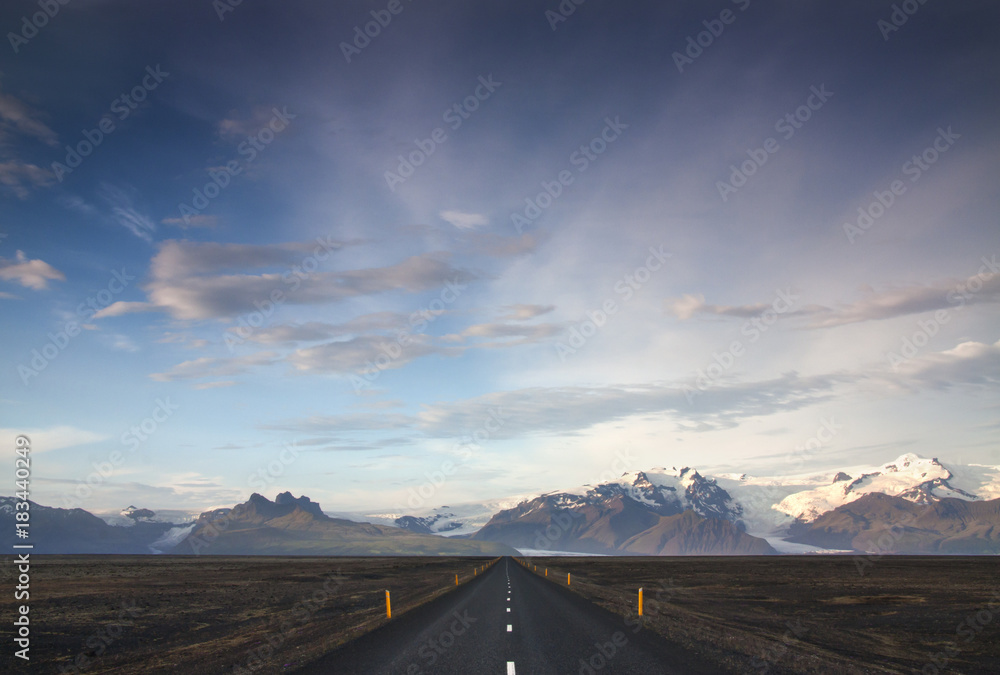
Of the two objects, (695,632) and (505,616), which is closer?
(695,632)

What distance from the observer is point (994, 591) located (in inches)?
1800

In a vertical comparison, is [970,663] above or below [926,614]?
above

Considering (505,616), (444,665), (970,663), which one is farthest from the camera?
(505,616)

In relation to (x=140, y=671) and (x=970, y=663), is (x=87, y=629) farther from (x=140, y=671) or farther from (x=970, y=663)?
(x=970, y=663)

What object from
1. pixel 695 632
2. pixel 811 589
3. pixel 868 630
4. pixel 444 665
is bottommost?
pixel 811 589

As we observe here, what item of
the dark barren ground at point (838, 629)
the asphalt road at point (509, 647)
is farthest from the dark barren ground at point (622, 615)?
the asphalt road at point (509, 647)

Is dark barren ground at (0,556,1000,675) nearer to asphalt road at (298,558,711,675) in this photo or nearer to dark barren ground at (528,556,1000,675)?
dark barren ground at (528,556,1000,675)

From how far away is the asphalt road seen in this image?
564 inches

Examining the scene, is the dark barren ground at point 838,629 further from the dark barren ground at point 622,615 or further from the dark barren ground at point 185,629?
the dark barren ground at point 185,629

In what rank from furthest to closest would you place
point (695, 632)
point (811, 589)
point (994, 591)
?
point (811, 589)
point (994, 591)
point (695, 632)

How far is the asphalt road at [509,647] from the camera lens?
1434cm

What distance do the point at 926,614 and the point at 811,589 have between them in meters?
19.7

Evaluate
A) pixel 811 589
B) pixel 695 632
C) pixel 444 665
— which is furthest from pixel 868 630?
pixel 811 589

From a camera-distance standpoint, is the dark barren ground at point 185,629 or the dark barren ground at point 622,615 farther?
the dark barren ground at point 185,629
